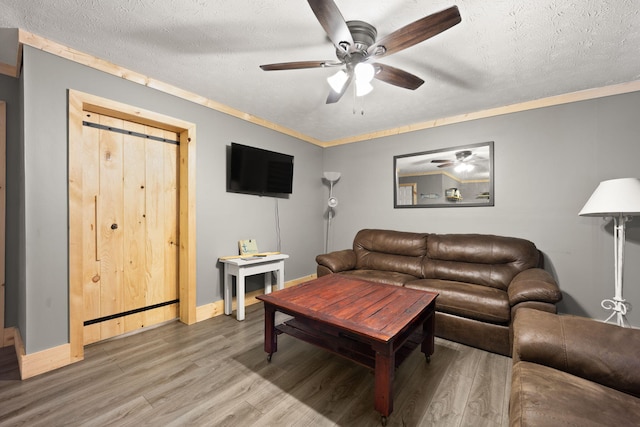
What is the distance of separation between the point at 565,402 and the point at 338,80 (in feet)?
6.62

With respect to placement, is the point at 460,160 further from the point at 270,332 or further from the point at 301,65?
the point at 270,332

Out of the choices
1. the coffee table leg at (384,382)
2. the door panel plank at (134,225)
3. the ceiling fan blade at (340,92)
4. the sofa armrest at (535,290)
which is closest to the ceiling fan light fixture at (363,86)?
the ceiling fan blade at (340,92)

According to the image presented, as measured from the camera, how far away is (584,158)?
2.64m

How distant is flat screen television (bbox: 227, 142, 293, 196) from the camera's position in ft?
10.2

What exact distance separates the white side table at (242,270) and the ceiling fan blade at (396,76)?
2159mm

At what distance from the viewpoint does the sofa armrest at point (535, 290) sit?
6.37 ft

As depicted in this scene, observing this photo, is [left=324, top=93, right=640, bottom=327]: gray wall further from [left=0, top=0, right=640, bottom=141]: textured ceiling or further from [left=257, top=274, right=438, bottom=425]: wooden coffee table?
[left=257, top=274, right=438, bottom=425]: wooden coffee table

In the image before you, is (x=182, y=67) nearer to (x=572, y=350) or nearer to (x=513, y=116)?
(x=572, y=350)

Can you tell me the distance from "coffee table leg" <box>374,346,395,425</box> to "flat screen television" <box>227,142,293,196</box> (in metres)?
2.43

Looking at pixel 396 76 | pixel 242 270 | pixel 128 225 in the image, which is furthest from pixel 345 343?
pixel 128 225

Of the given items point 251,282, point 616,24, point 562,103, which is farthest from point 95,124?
Result: point 562,103

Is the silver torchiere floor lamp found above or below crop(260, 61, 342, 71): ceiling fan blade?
below

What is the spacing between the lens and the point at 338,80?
1.85 meters

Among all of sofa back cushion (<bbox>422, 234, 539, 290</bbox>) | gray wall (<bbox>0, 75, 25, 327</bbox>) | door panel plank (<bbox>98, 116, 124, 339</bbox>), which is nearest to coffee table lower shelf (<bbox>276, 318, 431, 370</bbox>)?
sofa back cushion (<bbox>422, 234, 539, 290</bbox>)
